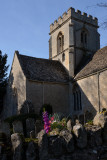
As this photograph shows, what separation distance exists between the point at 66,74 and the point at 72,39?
466 centimetres

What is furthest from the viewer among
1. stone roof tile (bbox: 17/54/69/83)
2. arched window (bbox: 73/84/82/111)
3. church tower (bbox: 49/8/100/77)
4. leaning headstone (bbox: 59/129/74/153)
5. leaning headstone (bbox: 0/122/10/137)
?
church tower (bbox: 49/8/100/77)

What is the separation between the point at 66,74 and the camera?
80.2 ft

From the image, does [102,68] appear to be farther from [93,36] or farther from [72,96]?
[93,36]

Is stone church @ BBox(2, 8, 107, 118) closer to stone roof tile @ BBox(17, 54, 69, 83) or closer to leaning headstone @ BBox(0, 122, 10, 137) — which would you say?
stone roof tile @ BBox(17, 54, 69, 83)

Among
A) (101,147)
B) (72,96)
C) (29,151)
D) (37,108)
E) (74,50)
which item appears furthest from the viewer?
(74,50)

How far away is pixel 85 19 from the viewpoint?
2723 centimetres

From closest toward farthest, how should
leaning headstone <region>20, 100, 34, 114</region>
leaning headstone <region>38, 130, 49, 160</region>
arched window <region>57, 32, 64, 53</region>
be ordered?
1. leaning headstone <region>38, 130, 49, 160</region>
2. leaning headstone <region>20, 100, 34, 114</region>
3. arched window <region>57, 32, 64, 53</region>

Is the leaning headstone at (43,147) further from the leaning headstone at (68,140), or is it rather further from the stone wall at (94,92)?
the stone wall at (94,92)

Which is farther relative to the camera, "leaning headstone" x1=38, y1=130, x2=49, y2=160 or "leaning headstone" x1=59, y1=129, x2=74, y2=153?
"leaning headstone" x1=59, y1=129, x2=74, y2=153

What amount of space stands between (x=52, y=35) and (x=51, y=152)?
2481cm

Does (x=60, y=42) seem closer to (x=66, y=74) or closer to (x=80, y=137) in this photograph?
(x=66, y=74)

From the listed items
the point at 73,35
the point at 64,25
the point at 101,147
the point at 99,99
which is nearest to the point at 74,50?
the point at 73,35

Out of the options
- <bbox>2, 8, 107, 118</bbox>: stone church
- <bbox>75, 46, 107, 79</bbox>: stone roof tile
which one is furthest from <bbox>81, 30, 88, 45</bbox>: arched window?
<bbox>75, 46, 107, 79</bbox>: stone roof tile

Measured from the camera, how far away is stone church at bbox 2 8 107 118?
1972cm
